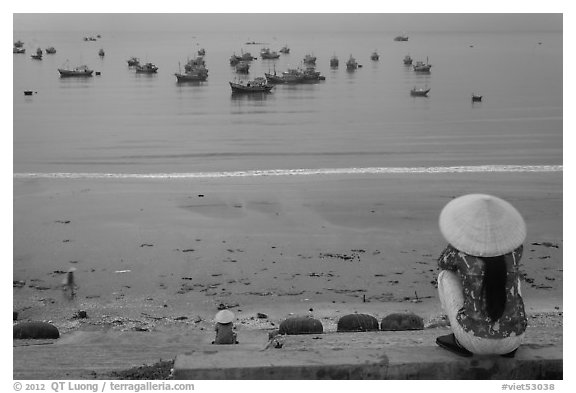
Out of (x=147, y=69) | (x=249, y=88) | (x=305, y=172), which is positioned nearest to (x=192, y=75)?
(x=147, y=69)

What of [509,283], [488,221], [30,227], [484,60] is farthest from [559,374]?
[484,60]

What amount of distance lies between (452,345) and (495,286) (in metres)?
0.64

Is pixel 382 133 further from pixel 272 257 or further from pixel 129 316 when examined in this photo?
pixel 129 316

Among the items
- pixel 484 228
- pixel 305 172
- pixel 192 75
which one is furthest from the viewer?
pixel 192 75

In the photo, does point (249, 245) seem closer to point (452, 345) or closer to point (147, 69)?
point (452, 345)

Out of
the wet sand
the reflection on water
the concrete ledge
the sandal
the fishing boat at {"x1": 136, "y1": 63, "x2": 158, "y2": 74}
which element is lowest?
the wet sand

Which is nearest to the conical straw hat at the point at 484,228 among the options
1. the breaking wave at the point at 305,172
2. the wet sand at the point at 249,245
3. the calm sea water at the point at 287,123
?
the wet sand at the point at 249,245

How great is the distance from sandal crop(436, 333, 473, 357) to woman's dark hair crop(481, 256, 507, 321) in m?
0.38

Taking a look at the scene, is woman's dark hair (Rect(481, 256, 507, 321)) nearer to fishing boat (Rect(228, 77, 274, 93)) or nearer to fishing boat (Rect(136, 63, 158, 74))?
fishing boat (Rect(228, 77, 274, 93))

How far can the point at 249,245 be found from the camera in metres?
15.1

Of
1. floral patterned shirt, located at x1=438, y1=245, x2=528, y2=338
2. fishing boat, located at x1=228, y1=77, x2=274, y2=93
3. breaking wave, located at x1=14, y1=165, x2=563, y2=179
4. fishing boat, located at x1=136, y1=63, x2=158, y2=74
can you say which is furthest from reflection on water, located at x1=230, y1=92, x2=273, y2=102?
floral patterned shirt, located at x1=438, y1=245, x2=528, y2=338

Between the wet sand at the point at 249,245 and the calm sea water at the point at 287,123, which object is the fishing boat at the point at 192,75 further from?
the wet sand at the point at 249,245

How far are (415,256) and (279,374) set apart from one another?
915cm

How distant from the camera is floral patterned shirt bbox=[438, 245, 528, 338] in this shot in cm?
532
